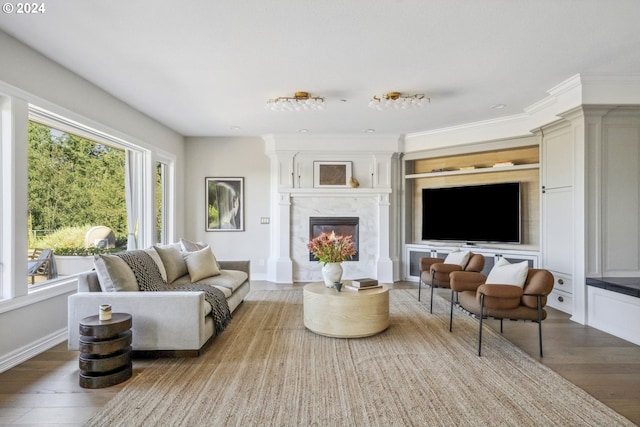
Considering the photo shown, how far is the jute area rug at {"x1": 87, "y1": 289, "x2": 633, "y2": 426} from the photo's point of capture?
2.00 m

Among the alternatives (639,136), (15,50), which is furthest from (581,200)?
(15,50)

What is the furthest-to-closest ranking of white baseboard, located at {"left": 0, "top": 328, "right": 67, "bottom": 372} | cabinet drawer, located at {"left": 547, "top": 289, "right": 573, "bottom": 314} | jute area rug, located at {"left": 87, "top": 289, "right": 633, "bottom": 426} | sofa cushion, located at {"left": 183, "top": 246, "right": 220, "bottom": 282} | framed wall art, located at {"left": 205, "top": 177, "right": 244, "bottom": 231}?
framed wall art, located at {"left": 205, "top": 177, "right": 244, "bottom": 231} → cabinet drawer, located at {"left": 547, "top": 289, "right": 573, "bottom": 314} → sofa cushion, located at {"left": 183, "top": 246, "right": 220, "bottom": 282} → white baseboard, located at {"left": 0, "top": 328, "right": 67, "bottom": 372} → jute area rug, located at {"left": 87, "top": 289, "right": 633, "bottom": 426}

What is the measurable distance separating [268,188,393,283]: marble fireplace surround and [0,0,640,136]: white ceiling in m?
2.11

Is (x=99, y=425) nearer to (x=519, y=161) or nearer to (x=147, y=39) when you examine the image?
(x=147, y=39)

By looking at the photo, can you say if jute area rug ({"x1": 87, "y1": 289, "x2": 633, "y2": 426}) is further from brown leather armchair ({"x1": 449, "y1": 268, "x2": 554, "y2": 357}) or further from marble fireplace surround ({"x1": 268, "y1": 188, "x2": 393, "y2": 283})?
marble fireplace surround ({"x1": 268, "y1": 188, "x2": 393, "y2": 283})

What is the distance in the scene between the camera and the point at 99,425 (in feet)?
6.29

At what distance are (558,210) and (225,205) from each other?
533 cm

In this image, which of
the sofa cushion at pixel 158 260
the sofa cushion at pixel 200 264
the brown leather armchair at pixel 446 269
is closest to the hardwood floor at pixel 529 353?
the brown leather armchair at pixel 446 269

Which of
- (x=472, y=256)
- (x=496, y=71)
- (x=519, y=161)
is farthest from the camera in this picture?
(x=519, y=161)

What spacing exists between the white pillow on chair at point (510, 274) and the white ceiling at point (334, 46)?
1978 millimetres

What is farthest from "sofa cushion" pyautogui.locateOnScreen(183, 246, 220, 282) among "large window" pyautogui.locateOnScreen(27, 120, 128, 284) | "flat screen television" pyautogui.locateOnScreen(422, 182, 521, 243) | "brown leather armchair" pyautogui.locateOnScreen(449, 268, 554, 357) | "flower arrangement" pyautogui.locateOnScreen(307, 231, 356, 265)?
"flat screen television" pyautogui.locateOnScreen(422, 182, 521, 243)

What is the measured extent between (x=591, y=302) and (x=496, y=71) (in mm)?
2775

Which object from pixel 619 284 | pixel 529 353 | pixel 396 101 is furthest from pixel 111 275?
pixel 619 284

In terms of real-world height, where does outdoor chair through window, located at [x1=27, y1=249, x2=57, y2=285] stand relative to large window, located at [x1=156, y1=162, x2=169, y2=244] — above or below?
below
